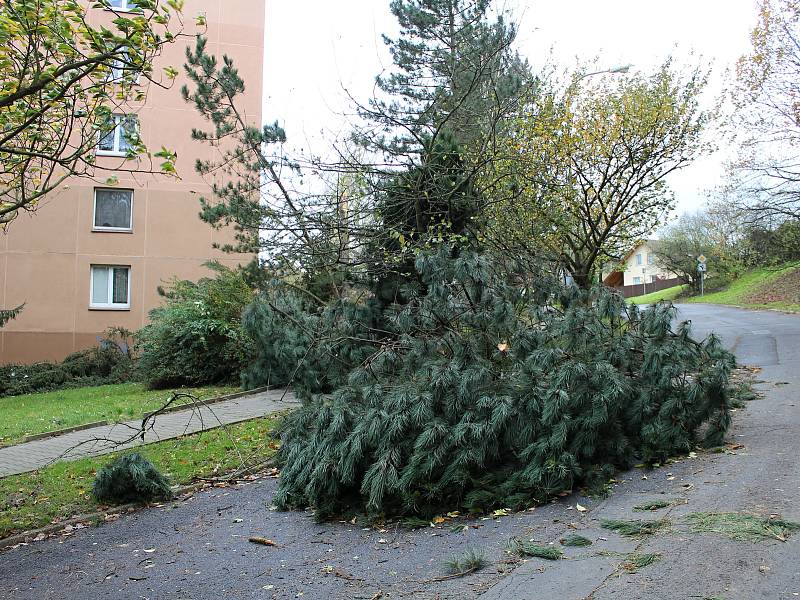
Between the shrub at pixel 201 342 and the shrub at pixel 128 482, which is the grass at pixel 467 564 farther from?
the shrub at pixel 201 342

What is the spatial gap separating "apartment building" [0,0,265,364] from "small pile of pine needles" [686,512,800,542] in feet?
63.8

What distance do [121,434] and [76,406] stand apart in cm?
438

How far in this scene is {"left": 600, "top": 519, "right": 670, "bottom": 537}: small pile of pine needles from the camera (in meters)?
4.77

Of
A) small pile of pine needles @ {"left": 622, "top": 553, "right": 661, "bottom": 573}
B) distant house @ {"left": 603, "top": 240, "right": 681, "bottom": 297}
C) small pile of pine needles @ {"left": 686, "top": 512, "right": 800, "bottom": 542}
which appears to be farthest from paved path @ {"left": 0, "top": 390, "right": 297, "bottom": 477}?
distant house @ {"left": 603, "top": 240, "right": 681, "bottom": 297}

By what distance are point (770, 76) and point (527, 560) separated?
65.6ft

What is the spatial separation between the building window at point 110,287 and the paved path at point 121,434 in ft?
37.2

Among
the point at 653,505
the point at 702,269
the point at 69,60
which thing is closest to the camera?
the point at 653,505

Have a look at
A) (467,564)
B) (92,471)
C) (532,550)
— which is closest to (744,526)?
(532,550)

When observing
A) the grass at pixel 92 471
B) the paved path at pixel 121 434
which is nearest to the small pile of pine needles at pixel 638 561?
the grass at pixel 92 471

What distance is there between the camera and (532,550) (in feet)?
15.4

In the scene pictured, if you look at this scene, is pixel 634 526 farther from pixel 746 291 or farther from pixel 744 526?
pixel 746 291

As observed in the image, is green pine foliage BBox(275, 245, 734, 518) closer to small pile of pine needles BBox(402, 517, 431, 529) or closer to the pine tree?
small pile of pine needles BBox(402, 517, 431, 529)

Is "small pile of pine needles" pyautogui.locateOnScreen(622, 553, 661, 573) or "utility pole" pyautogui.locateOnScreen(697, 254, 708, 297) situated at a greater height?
"utility pole" pyautogui.locateOnScreen(697, 254, 708, 297)

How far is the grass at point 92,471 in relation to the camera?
6898 mm
